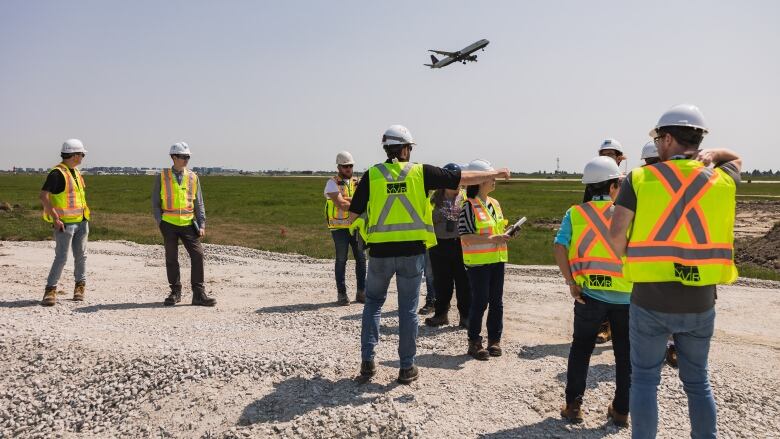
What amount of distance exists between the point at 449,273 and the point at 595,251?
3230mm

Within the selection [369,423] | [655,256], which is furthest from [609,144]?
[369,423]

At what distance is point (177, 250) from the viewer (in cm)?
869

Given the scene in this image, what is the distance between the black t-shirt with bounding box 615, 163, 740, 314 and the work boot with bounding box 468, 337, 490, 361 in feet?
9.31

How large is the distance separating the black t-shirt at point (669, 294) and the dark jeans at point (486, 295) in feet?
8.44

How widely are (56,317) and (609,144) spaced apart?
26.6 ft

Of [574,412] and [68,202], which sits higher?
[68,202]

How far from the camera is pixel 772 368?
20.0ft

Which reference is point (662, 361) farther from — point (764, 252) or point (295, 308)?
point (764, 252)

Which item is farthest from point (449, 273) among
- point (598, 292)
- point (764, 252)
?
point (764, 252)

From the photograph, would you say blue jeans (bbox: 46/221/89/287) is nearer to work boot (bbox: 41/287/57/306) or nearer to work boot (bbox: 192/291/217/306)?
work boot (bbox: 41/287/57/306)

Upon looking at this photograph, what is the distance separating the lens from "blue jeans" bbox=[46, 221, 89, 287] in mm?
8352

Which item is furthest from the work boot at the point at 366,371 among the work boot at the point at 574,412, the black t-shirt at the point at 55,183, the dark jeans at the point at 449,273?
the black t-shirt at the point at 55,183

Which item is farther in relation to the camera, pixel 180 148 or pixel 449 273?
pixel 180 148

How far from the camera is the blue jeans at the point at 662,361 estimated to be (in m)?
3.42
